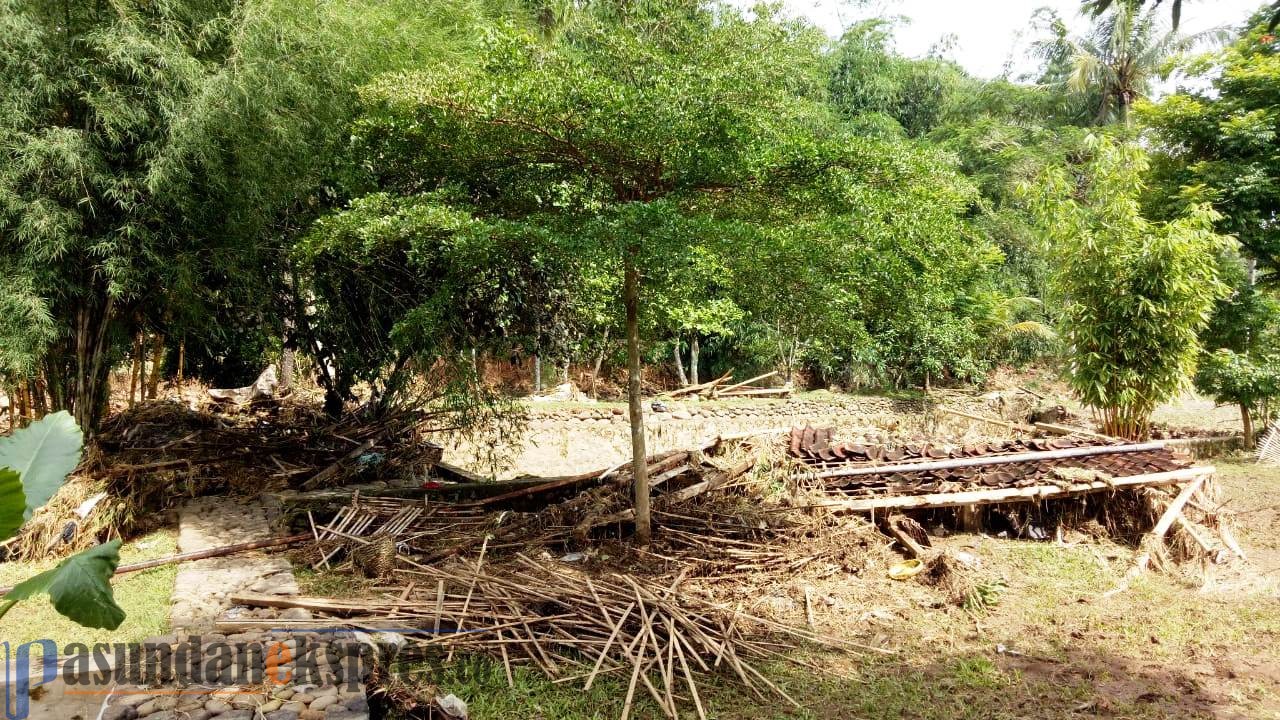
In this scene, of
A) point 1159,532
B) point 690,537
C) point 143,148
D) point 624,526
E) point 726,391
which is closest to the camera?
point 143,148

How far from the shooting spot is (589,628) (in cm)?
460

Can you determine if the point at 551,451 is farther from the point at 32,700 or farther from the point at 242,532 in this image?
the point at 32,700

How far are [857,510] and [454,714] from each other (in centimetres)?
443

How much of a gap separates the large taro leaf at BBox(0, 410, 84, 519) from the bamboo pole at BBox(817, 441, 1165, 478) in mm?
5832

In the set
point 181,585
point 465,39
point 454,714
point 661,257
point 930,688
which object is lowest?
point 930,688

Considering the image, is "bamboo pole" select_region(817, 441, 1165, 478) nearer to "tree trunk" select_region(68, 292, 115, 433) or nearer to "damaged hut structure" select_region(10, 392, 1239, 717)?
"damaged hut structure" select_region(10, 392, 1239, 717)

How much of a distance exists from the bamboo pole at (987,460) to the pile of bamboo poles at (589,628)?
2.52 metres

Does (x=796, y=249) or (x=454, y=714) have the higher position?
(x=796, y=249)

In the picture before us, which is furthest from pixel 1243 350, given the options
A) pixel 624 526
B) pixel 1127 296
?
pixel 624 526

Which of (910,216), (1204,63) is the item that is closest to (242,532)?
(910,216)

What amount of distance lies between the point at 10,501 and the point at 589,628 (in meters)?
3.03

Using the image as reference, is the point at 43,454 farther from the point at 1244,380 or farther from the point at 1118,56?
the point at 1118,56

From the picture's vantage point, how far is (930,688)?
14.4 ft

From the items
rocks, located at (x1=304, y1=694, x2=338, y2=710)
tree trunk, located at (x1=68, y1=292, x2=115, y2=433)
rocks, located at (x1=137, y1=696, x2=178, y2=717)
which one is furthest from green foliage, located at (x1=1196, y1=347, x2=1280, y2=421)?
tree trunk, located at (x1=68, y1=292, x2=115, y2=433)
